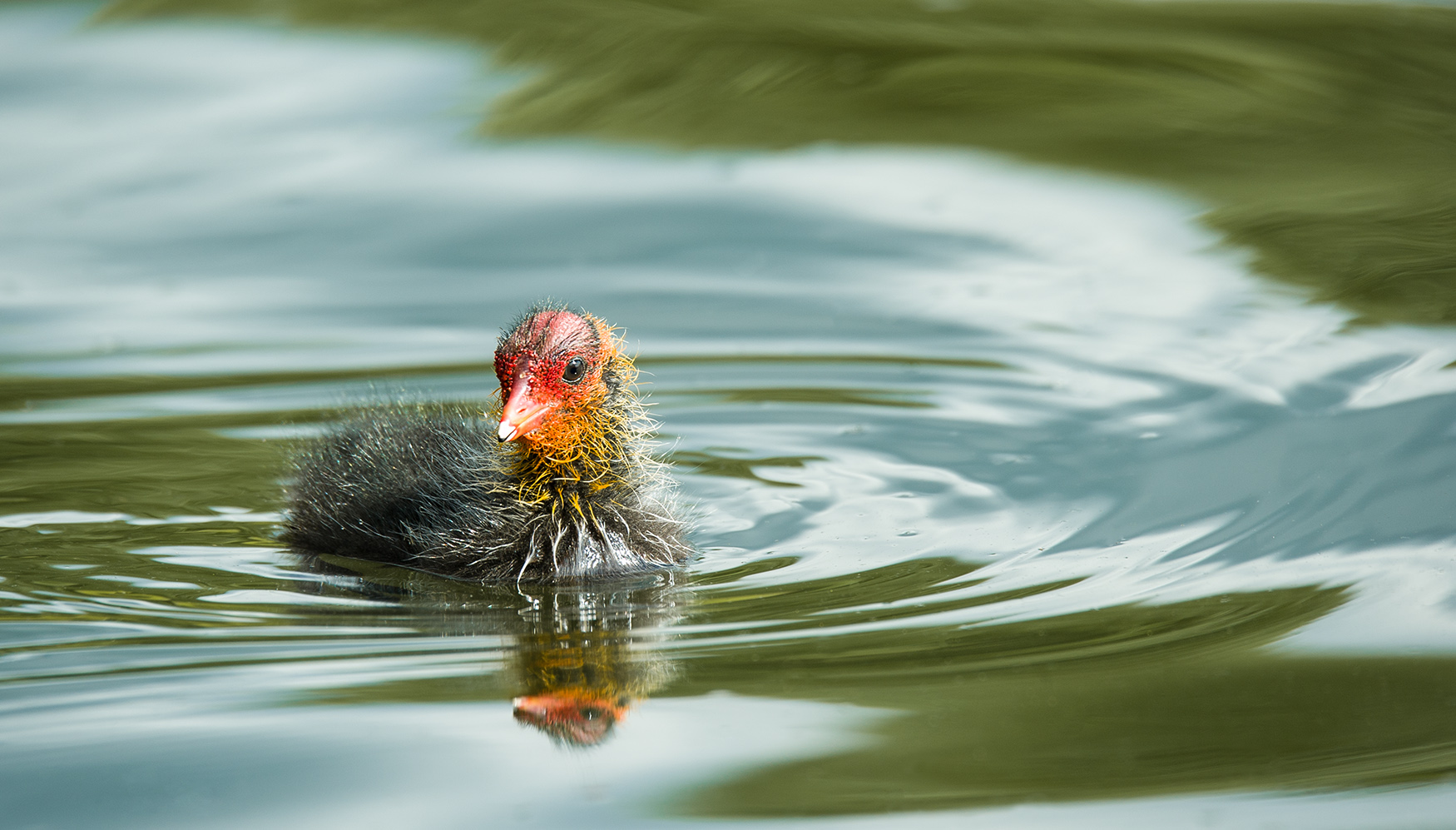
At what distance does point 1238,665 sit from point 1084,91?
16.8ft

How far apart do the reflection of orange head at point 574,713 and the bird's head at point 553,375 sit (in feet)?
3.42

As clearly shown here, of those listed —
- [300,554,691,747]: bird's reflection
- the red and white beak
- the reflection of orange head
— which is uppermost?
the red and white beak

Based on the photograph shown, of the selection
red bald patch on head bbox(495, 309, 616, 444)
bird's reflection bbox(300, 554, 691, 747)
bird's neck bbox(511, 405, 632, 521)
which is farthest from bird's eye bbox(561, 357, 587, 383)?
bird's reflection bbox(300, 554, 691, 747)

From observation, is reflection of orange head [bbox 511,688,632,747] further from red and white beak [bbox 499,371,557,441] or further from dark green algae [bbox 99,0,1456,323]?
dark green algae [bbox 99,0,1456,323]

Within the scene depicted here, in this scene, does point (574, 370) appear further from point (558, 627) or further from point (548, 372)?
point (558, 627)

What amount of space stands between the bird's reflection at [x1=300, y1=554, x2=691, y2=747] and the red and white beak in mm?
451

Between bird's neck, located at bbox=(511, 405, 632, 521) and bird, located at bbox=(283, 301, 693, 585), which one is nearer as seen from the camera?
bird, located at bbox=(283, 301, 693, 585)

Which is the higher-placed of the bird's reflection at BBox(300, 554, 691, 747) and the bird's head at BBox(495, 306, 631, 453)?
the bird's head at BBox(495, 306, 631, 453)

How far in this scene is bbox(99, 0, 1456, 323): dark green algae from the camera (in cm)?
791

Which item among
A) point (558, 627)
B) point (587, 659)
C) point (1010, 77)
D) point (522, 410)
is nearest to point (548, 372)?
point (522, 410)

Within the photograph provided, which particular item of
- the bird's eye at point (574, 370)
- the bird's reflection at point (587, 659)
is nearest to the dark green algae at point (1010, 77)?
the bird's eye at point (574, 370)

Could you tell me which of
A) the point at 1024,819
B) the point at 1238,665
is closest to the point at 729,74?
the point at 1238,665

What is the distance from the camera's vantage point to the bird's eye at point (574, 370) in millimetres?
4535

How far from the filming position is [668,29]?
827cm
